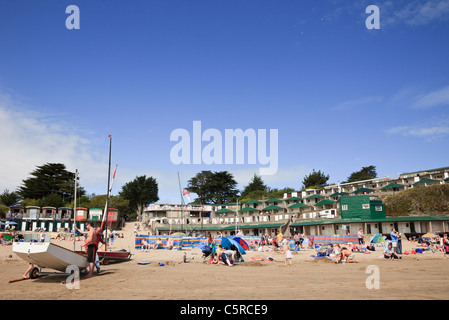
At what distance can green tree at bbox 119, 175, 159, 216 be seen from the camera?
285 ft

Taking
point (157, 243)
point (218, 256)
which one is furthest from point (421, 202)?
point (218, 256)

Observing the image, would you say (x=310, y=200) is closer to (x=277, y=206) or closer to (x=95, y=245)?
(x=277, y=206)

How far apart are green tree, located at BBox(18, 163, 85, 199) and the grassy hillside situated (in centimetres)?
6588

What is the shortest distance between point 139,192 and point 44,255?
79.5m

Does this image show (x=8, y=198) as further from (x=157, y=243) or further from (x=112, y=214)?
(x=157, y=243)

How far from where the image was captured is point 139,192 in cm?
8719

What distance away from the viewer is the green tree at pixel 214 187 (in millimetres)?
89062

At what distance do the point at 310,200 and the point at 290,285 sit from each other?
2481 inches

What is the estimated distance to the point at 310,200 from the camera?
6931cm

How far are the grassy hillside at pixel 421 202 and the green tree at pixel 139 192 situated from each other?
60.2 meters

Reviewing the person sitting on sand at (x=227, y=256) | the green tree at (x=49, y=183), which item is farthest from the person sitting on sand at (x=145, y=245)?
the green tree at (x=49, y=183)
